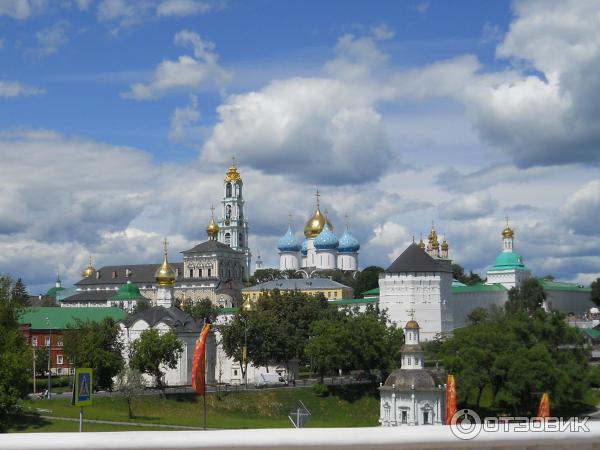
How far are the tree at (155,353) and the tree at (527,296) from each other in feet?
182

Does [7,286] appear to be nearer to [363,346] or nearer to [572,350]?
[363,346]

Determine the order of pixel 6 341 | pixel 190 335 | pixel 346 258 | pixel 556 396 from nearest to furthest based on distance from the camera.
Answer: pixel 6 341 → pixel 556 396 → pixel 190 335 → pixel 346 258

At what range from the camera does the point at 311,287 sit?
12381cm

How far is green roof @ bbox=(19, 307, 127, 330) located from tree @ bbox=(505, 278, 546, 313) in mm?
46005

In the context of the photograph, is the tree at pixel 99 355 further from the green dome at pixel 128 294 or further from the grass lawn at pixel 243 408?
the green dome at pixel 128 294

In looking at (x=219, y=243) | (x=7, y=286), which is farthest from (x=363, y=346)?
(x=219, y=243)

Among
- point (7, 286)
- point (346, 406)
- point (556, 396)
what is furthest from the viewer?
point (346, 406)

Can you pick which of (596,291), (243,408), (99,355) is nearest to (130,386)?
(243,408)

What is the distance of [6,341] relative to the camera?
44.4 meters

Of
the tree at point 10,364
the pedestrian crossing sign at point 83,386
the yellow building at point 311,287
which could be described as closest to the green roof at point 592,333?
the yellow building at point 311,287

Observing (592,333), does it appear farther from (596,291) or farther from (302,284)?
(302,284)

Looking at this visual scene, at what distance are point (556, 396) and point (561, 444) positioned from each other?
50.6m

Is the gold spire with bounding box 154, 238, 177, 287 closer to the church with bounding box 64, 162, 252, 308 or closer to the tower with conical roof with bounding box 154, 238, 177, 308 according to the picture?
the tower with conical roof with bounding box 154, 238, 177, 308

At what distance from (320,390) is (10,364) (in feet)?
78.6
